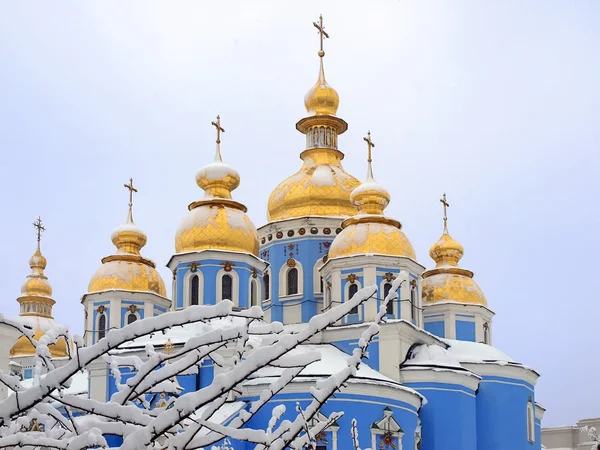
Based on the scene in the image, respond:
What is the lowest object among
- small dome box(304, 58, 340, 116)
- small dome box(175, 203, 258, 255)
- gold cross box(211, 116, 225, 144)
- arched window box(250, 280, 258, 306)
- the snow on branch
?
the snow on branch

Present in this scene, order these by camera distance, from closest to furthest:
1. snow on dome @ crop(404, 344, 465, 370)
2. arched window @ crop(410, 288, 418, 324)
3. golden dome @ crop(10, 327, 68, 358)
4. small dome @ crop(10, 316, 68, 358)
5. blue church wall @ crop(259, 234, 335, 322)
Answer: snow on dome @ crop(404, 344, 465, 370)
arched window @ crop(410, 288, 418, 324)
blue church wall @ crop(259, 234, 335, 322)
small dome @ crop(10, 316, 68, 358)
golden dome @ crop(10, 327, 68, 358)

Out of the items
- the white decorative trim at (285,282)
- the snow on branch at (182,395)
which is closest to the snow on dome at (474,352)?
the white decorative trim at (285,282)

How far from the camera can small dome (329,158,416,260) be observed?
25.3m

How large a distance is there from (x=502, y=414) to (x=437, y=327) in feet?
12.2

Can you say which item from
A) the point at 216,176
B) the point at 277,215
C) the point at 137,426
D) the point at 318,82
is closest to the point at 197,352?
the point at 137,426

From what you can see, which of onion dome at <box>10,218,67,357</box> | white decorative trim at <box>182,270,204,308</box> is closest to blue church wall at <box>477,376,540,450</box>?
white decorative trim at <box>182,270,204,308</box>

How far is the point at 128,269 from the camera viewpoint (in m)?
29.1

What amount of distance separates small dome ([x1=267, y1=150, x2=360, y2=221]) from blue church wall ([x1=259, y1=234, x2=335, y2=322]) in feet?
2.38

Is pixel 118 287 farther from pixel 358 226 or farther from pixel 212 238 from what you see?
pixel 358 226

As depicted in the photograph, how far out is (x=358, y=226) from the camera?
2588 centimetres

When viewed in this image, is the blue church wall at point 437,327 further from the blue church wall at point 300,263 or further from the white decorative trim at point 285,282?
the white decorative trim at point 285,282

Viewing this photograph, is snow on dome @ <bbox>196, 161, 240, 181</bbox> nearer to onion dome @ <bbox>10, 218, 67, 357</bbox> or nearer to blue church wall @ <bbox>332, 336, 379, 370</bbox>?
blue church wall @ <bbox>332, 336, 379, 370</bbox>

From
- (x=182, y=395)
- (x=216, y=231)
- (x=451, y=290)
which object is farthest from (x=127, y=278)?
(x=182, y=395)

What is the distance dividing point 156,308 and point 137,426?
26759mm
